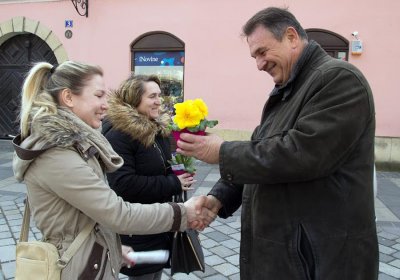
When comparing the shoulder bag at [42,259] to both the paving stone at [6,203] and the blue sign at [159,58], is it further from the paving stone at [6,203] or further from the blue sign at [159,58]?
the blue sign at [159,58]

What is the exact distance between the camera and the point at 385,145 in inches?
335

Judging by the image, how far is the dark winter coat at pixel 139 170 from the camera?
105 inches

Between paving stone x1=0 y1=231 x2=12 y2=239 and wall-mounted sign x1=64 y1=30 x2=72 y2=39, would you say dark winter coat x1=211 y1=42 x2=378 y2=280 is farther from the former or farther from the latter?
wall-mounted sign x1=64 y1=30 x2=72 y2=39

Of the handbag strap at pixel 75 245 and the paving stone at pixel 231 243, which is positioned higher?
the handbag strap at pixel 75 245

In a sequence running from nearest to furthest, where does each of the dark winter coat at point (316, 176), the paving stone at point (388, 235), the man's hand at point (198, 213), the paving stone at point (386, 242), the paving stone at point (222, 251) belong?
the dark winter coat at point (316, 176) < the man's hand at point (198, 213) < the paving stone at point (222, 251) < the paving stone at point (386, 242) < the paving stone at point (388, 235)

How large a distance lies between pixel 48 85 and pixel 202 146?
0.84 meters

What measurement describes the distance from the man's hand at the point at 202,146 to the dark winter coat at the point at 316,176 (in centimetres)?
5

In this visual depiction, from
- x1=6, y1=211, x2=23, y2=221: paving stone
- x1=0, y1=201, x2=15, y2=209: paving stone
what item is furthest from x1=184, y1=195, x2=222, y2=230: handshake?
x1=0, y1=201, x2=15, y2=209: paving stone

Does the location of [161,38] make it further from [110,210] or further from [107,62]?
[110,210]

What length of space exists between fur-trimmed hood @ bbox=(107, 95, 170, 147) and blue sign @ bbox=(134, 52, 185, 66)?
→ 7192mm

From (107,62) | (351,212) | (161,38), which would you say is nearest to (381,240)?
(351,212)

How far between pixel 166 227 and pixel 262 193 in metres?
0.55

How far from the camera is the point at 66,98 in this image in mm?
1950

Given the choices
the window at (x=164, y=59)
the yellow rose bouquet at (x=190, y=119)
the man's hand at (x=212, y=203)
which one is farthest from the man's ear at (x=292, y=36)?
the window at (x=164, y=59)
